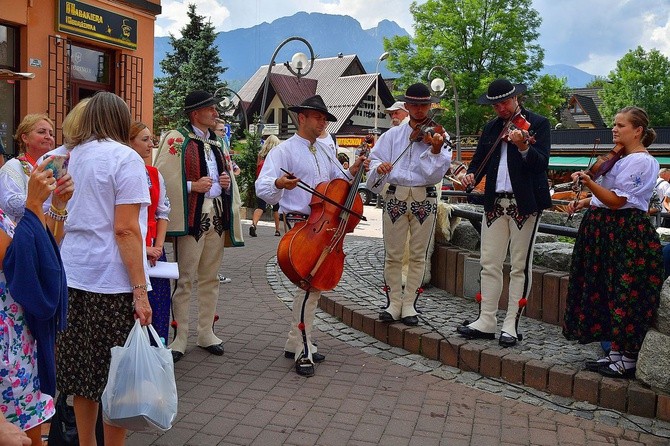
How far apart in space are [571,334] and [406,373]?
122 cm

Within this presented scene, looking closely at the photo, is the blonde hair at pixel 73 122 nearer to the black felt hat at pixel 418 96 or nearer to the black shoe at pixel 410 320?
the black felt hat at pixel 418 96

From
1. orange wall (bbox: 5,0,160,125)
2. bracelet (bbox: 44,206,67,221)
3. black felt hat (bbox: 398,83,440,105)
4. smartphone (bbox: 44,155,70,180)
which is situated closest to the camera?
smartphone (bbox: 44,155,70,180)

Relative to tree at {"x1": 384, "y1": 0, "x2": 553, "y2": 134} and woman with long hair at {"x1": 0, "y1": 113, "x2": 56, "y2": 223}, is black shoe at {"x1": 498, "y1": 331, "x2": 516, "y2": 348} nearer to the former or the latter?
woman with long hair at {"x1": 0, "y1": 113, "x2": 56, "y2": 223}

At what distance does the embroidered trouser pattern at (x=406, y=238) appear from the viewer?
18.8 feet

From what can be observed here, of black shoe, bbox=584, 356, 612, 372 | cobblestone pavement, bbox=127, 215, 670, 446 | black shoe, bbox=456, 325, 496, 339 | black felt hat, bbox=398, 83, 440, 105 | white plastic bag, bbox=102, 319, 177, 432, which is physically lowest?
cobblestone pavement, bbox=127, 215, 670, 446

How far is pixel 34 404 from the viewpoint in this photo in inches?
102

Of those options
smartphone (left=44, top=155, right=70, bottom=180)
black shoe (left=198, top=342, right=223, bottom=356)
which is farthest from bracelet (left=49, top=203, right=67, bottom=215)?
black shoe (left=198, top=342, right=223, bottom=356)

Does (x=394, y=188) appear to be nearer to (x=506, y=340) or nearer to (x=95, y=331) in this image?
(x=506, y=340)

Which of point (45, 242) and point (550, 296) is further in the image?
point (550, 296)

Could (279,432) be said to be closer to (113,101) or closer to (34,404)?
(34,404)

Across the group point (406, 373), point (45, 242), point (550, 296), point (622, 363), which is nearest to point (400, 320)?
point (406, 373)

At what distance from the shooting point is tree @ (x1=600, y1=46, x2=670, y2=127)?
52.9 meters

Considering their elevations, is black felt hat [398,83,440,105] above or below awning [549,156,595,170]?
below

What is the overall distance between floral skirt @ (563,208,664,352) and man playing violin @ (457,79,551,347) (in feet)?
1.56
